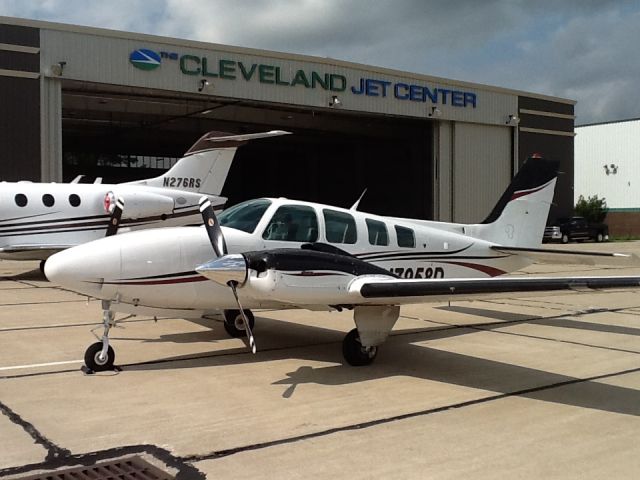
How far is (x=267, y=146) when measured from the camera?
5103cm

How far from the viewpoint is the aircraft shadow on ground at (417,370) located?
6742mm

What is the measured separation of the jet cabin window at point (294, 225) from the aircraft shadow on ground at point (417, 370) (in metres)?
1.59

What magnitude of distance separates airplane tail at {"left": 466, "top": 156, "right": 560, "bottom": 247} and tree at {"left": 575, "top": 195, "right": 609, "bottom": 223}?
4659 cm

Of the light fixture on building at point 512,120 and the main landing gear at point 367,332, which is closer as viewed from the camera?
the main landing gear at point 367,332

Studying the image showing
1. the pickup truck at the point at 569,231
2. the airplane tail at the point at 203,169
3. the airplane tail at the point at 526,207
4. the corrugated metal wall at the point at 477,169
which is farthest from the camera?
the pickup truck at the point at 569,231

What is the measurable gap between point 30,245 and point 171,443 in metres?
14.3

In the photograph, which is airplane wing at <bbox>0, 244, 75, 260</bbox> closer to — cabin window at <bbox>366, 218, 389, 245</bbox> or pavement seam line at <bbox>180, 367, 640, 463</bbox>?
cabin window at <bbox>366, 218, 389, 245</bbox>

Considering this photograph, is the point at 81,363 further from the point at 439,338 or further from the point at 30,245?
the point at 30,245

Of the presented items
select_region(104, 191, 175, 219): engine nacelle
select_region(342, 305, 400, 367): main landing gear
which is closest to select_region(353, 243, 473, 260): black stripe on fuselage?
select_region(342, 305, 400, 367): main landing gear

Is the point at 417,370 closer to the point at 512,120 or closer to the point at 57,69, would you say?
the point at 57,69

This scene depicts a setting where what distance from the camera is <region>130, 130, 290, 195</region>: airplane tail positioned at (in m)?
21.5

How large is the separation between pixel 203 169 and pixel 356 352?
49.5 feet

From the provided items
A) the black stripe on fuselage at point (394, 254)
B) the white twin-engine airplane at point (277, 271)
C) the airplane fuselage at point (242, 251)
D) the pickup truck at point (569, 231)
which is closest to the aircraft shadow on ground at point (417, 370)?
the white twin-engine airplane at point (277, 271)

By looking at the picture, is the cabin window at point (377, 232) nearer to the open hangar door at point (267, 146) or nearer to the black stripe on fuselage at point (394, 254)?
the black stripe on fuselage at point (394, 254)
